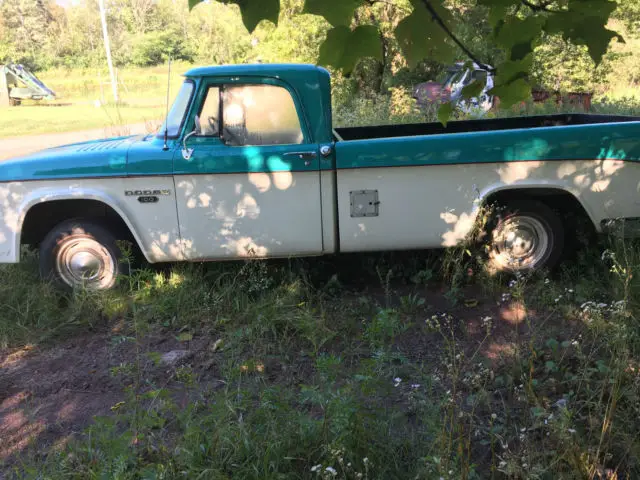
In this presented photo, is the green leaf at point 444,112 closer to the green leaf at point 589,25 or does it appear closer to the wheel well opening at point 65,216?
the green leaf at point 589,25

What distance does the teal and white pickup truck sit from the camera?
13.8 feet

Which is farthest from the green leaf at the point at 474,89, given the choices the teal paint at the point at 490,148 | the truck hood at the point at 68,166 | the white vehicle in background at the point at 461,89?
the truck hood at the point at 68,166

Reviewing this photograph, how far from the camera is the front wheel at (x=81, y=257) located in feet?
15.0

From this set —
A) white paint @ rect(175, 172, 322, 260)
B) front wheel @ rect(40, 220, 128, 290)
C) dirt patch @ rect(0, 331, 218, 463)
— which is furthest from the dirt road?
dirt patch @ rect(0, 331, 218, 463)

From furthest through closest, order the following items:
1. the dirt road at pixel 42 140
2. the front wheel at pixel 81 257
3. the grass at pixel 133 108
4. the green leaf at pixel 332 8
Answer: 1. the dirt road at pixel 42 140
2. the grass at pixel 133 108
3. the front wheel at pixel 81 257
4. the green leaf at pixel 332 8

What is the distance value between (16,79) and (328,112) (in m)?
32.5

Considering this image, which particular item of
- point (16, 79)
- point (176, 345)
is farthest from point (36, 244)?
point (16, 79)

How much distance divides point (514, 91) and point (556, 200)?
2877 mm

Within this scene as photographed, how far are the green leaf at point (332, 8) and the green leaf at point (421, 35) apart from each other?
25 centimetres

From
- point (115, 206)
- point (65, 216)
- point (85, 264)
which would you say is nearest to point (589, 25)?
point (115, 206)

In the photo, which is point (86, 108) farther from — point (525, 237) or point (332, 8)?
point (332, 8)

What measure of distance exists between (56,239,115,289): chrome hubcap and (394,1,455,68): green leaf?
3469 millimetres

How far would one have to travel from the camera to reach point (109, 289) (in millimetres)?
4602

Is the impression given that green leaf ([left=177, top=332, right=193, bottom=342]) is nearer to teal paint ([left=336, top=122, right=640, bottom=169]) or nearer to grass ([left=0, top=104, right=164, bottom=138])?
teal paint ([left=336, top=122, right=640, bottom=169])
